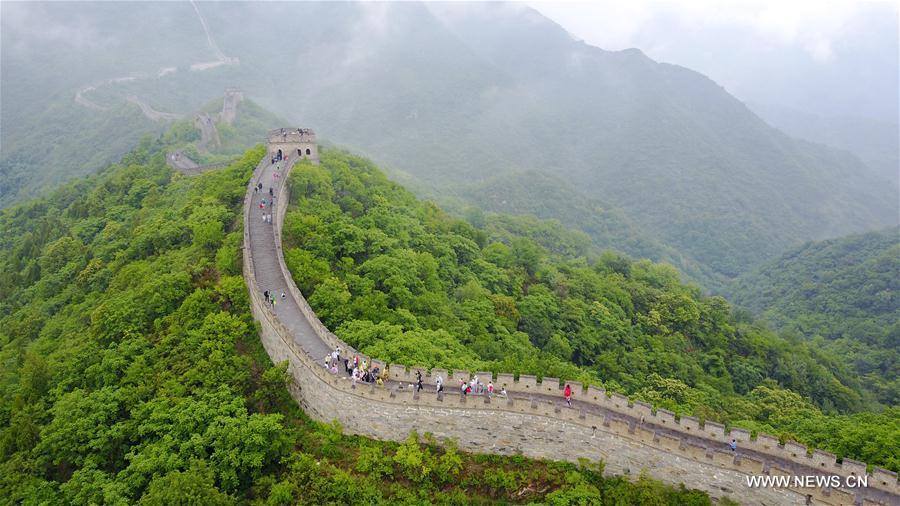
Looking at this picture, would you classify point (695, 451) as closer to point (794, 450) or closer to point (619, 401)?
point (619, 401)

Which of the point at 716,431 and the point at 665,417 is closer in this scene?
the point at 716,431

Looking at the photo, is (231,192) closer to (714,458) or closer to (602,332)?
(602,332)

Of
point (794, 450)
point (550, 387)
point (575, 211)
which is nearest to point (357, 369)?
point (550, 387)

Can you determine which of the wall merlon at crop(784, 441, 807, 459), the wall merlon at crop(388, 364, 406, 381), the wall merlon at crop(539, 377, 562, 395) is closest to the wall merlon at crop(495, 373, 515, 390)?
the wall merlon at crop(539, 377, 562, 395)

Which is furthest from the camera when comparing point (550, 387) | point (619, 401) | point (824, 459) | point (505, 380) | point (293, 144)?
point (293, 144)

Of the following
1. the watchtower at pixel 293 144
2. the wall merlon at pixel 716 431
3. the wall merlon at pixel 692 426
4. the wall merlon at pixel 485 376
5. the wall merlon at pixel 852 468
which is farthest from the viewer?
the watchtower at pixel 293 144

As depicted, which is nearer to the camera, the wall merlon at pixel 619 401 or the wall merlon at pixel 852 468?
the wall merlon at pixel 852 468

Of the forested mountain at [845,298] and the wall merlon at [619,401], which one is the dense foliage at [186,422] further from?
the forested mountain at [845,298]

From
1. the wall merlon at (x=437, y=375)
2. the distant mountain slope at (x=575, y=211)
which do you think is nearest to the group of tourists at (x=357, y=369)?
the wall merlon at (x=437, y=375)
